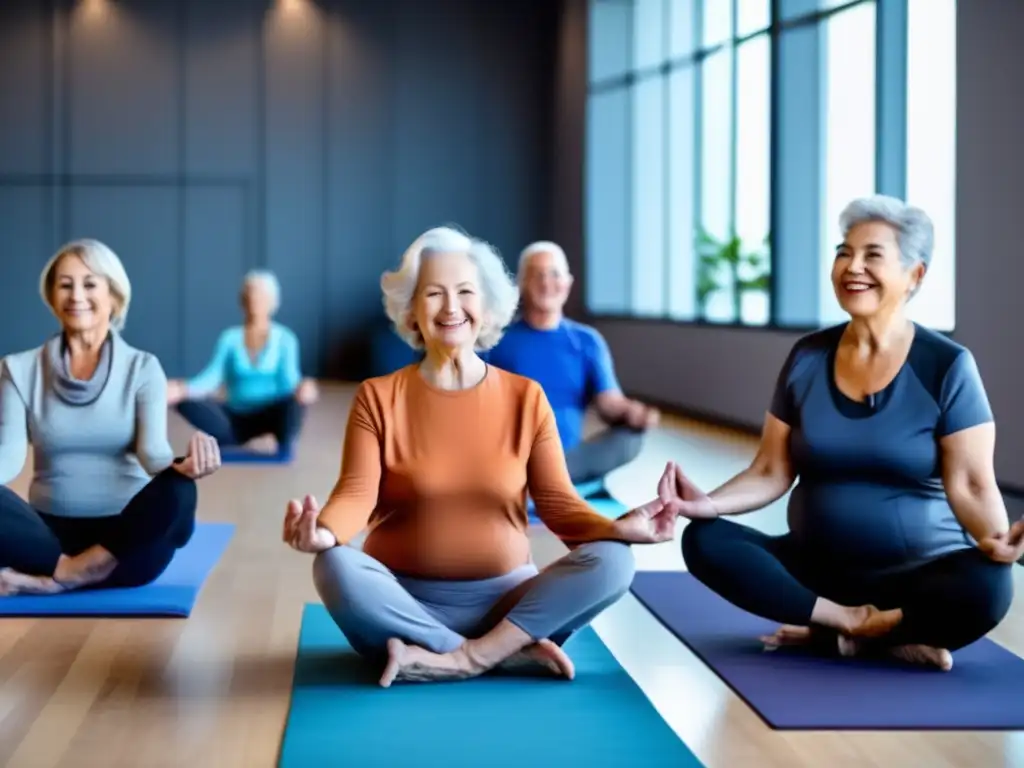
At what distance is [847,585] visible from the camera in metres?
3.20

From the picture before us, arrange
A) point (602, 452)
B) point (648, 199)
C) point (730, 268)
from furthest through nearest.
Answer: point (648, 199) < point (730, 268) < point (602, 452)

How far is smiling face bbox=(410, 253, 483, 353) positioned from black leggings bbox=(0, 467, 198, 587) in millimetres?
1008

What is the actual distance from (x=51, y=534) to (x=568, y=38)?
9442 mm

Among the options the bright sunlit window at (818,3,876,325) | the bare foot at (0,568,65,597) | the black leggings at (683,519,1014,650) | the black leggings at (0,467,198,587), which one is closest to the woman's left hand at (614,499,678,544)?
the black leggings at (683,519,1014,650)

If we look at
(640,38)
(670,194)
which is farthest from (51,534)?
(640,38)

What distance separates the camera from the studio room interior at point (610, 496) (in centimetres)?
277

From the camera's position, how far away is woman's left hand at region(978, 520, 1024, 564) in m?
2.88

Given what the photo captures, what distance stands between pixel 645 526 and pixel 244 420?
4.60 meters

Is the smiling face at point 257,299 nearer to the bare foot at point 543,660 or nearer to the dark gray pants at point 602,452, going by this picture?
the dark gray pants at point 602,452

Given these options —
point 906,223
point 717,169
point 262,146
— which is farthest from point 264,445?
point 262,146

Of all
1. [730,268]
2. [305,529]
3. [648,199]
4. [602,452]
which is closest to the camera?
[305,529]

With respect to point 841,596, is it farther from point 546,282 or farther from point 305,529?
point 546,282

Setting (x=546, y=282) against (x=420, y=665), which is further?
(x=546, y=282)

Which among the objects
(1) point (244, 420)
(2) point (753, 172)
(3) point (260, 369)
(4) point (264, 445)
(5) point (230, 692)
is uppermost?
(2) point (753, 172)
